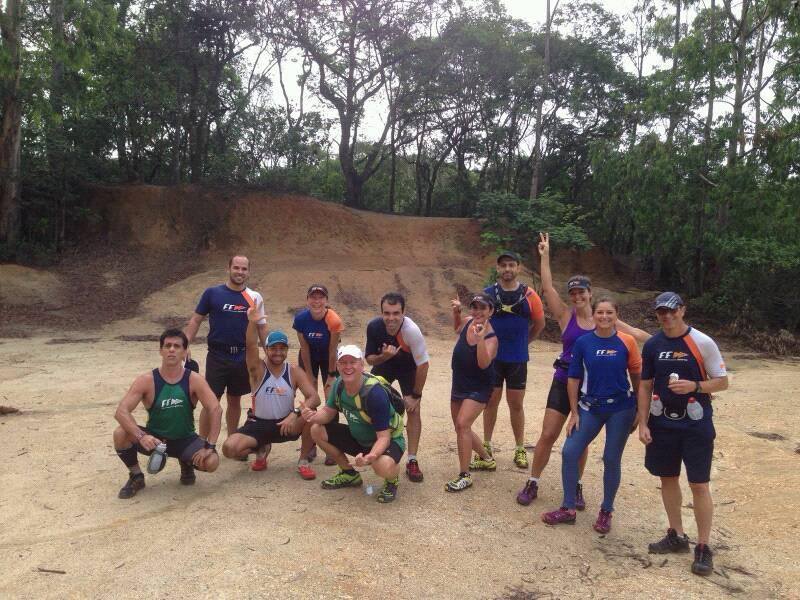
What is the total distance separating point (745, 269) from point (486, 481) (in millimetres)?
14477

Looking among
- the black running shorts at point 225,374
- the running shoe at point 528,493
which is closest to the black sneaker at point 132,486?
the black running shorts at point 225,374

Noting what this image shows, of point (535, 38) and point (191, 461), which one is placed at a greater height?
point (535, 38)

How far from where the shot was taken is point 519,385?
16.4ft

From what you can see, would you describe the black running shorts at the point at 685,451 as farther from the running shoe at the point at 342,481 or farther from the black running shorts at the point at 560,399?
the running shoe at the point at 342,481

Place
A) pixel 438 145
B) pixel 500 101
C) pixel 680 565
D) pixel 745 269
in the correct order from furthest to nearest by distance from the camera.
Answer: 1. pixel 438 145
2. pixel 500 101
3. pixel 745 269
4. pixel 680 565

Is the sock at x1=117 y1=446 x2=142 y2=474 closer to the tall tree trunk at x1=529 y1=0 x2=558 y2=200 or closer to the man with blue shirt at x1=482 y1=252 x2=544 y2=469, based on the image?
the man with blue shirt at x1=482 y1=252 x2=544 y2=469

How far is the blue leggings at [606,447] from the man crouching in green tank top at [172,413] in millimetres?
2535

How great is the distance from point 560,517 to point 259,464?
2426 mm

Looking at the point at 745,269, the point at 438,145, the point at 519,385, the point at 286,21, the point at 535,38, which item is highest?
the point at 535,38

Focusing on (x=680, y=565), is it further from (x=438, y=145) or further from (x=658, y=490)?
(x=438, y=145)

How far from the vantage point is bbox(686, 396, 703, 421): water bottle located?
3.42m

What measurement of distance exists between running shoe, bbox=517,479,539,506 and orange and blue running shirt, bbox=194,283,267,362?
2.68 m

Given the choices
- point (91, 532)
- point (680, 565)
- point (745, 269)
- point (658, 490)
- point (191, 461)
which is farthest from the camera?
point (745, 269)

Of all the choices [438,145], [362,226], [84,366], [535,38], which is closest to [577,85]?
[535,38]
